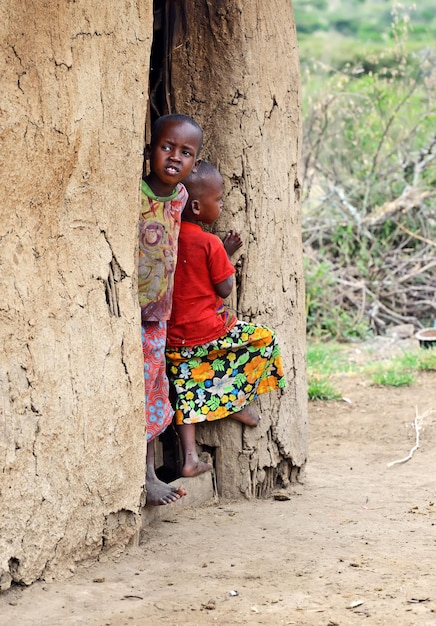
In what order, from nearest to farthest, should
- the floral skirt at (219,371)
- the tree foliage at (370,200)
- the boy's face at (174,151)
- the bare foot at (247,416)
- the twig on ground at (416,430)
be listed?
the boy's face at (174,151) < the floral skirt at (219,371) < the bare foot at (247,416) < the twig on ground at (416,430) < the tree foliage at (370,200)

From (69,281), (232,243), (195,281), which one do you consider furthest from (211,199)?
(69,281)

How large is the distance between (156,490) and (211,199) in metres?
1.18

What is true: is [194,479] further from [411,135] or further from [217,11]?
[411,135]

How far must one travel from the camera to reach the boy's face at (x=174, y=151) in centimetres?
339

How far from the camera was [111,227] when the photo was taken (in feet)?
10.3

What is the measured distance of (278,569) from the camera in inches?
124

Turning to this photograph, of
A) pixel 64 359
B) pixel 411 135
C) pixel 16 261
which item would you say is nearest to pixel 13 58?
pixel 16 261

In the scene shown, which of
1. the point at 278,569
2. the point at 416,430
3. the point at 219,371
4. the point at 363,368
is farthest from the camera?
the point at 363,368

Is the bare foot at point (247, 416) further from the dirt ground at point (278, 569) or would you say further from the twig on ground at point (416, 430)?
the twig on ground at point (416, 430)

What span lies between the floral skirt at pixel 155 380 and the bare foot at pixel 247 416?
1.41ft

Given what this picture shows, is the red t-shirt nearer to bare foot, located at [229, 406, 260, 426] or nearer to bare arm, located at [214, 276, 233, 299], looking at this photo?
bare arm, located at [214, 276, 233, 299]

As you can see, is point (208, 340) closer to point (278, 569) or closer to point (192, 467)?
point (192, 467)

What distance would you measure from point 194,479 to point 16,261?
57.9 inches

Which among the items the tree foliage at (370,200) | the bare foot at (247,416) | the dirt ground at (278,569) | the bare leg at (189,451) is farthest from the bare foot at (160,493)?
the tree foliage at (370,200)
